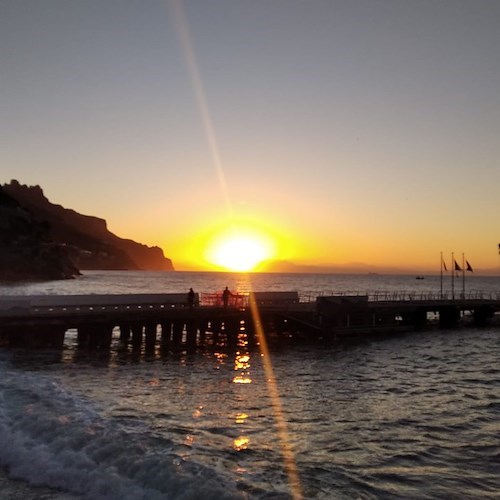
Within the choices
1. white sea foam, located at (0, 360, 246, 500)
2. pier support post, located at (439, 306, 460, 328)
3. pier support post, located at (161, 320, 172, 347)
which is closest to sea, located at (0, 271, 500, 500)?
white sea foam, located at (0, 360, 246, 500)

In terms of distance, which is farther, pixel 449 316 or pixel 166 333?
pixel 449 316

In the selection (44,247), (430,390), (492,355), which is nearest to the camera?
(430,390)

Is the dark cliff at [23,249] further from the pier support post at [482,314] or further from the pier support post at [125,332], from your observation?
the pier support post at [482,314]

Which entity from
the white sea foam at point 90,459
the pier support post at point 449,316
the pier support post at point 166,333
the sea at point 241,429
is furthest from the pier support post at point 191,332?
the pier support post at point 449,316

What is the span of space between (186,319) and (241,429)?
935 inches

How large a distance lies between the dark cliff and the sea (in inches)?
5633

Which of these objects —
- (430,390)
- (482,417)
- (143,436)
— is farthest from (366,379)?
(143,436)

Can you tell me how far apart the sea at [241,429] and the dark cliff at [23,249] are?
143084mm

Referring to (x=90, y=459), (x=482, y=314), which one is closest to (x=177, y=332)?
(x=90, y=459)

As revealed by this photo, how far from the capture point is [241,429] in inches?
689

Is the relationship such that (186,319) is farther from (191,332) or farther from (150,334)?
(150,334)

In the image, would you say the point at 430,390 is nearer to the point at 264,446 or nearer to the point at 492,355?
the point at 264,446

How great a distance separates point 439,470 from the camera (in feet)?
46.2

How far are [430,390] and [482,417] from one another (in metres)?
5.66
